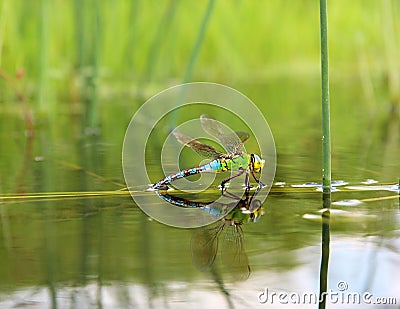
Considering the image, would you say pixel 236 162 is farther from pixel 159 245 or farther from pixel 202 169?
pixel 159 245

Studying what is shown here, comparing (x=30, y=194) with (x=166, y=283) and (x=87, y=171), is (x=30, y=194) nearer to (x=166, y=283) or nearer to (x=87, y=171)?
(x=87, y=171)

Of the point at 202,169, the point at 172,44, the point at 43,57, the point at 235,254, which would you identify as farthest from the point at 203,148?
the point at 172,44

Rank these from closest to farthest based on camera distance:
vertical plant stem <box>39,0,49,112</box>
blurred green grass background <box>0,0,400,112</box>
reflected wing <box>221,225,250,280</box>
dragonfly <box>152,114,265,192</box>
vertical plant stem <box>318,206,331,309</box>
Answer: vertical plant stem <box>318,206,331,309</box> → reflected wing <box>221,225,250,280</box> → dragonfly <box>152,114,265,192</box> → vertical plant stem <box>39,0,49,112</box> → blurred green grass background <box>0,0,400,112</box>

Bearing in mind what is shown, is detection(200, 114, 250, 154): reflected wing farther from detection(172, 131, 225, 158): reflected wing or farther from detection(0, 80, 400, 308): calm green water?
detection(0, 80, 400, 308): calm green water

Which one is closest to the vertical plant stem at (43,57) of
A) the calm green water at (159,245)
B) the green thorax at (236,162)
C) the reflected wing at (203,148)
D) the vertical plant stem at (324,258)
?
the calm green water at (159,245)

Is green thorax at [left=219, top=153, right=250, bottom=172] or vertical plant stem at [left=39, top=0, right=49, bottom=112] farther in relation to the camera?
vertical plant stem at [left=39, top=0, right=49, bottom=112]

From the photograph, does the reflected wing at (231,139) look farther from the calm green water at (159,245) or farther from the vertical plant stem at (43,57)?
the vertical plant stem at (43,57)

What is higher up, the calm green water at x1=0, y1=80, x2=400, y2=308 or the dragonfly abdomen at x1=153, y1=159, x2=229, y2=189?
the dragonfly abdomen at x1=153, y1=159, x2=229, y2=189

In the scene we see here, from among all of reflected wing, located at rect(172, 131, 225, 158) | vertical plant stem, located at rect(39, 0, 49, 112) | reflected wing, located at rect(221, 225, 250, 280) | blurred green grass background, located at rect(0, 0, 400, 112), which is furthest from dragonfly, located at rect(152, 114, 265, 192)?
vertical plant stem, located at rect(39, 0, 49, 112)

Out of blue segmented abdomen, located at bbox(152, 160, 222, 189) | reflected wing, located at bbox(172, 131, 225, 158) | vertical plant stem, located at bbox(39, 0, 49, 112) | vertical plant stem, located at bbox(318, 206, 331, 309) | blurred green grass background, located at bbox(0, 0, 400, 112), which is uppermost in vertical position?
blurred green grass background, located at bbox(0, 0, 400, 112)
